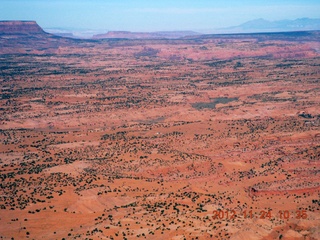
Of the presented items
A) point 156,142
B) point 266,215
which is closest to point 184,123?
point 156,142

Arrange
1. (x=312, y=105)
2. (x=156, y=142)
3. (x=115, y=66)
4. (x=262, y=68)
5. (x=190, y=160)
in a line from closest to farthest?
(x=190, y=160)
(x=156, y=142)
(x=312, y=105)
(x=262, y=68)
(x=115, y=66)

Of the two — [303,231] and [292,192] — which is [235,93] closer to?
[292,192]

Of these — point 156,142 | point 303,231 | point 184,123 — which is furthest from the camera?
point 184,123

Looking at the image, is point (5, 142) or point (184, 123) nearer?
point (5, 142)
